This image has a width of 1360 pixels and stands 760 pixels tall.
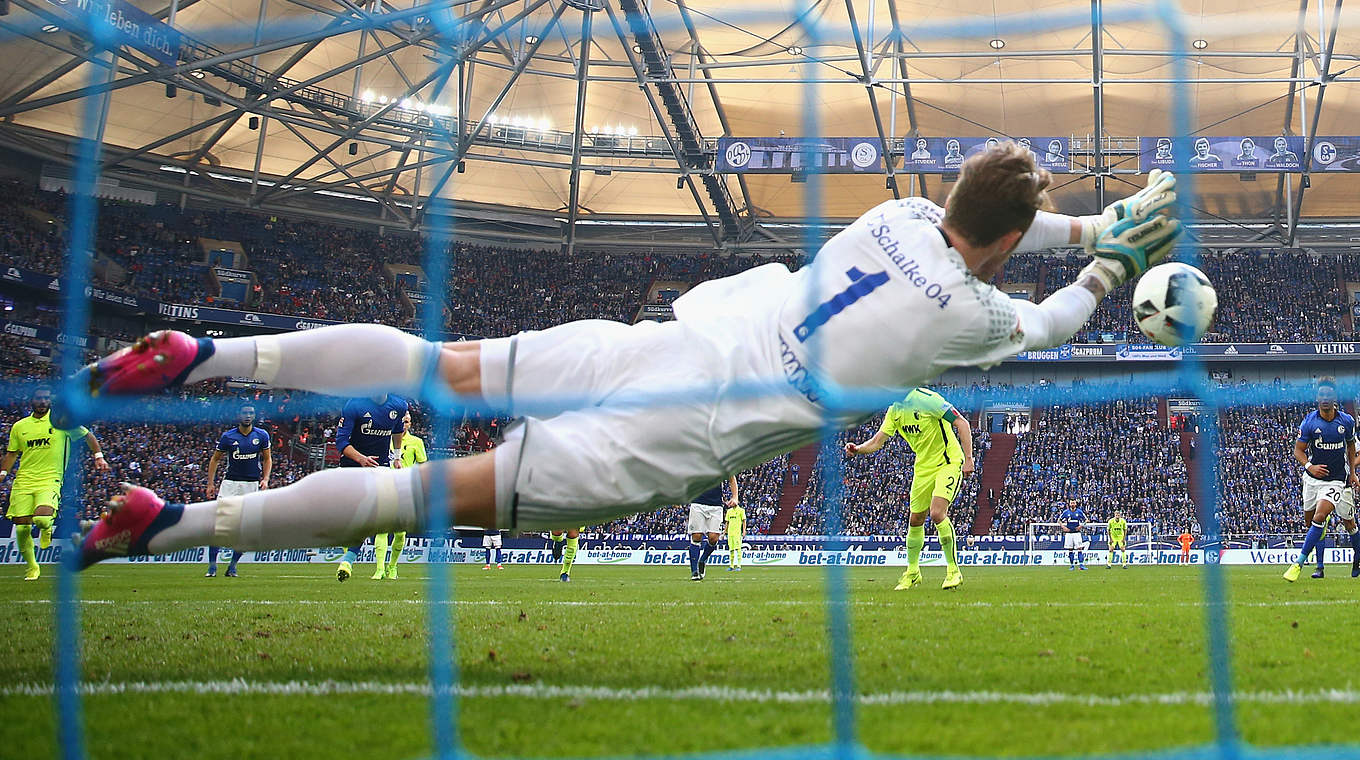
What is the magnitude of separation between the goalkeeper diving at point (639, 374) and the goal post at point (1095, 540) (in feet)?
65.8

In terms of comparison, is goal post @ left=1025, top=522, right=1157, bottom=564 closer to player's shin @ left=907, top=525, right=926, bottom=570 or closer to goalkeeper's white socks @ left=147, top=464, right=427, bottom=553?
player's shin @ left=907, top=525, right=926, bottom=570

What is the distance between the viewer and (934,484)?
29.9 ft

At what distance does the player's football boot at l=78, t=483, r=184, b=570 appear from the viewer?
10.1 ft

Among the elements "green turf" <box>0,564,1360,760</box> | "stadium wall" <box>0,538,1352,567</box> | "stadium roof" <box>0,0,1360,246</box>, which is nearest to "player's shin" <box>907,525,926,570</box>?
"green turf" <box>0,564,1360,760</box>

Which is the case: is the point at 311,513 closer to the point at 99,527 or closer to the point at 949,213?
the point at 99,527

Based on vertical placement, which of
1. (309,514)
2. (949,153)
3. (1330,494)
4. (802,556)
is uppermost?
(949,153)

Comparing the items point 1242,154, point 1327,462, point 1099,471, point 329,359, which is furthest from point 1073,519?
point 329,359

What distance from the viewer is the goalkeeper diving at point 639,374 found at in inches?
125

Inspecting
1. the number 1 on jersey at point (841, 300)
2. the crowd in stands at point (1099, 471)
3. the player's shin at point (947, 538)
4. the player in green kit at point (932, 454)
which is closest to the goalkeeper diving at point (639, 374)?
the number 1 on jersey at point (841, 300)

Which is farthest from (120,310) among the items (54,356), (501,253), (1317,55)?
(1317,55)

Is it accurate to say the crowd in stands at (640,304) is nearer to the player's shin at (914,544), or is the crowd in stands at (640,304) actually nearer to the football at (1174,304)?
the player's shin at (914,544)

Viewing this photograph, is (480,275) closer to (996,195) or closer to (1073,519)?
(1073,519)

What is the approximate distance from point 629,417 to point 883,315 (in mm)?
845

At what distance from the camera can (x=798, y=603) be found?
7492 millimetres
